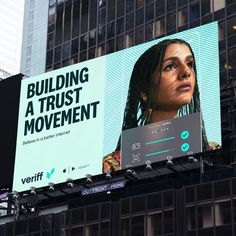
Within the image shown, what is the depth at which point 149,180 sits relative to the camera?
59125mm

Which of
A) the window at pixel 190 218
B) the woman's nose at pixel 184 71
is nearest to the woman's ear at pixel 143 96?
the woman's nose at pixel 184 71

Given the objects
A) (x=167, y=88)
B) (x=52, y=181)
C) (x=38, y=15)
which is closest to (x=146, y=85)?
(x=167, y=88)

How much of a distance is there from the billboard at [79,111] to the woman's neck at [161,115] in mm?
2339

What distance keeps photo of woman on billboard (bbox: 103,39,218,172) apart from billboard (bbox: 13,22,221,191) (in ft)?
1.38

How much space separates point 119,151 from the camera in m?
59.1

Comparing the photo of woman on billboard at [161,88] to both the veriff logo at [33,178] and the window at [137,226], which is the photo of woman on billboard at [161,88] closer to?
the window at [137,226]

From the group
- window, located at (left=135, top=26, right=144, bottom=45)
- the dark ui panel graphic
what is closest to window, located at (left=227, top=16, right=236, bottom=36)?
the dark ui panel graphic

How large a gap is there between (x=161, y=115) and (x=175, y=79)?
2.89m

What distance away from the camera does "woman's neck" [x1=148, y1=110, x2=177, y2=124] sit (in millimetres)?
56981

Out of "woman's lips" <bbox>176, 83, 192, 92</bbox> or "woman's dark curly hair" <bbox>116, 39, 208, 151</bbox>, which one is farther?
"woman's dark curly hair" <bbox>116, 39, 208, 151</bbox>

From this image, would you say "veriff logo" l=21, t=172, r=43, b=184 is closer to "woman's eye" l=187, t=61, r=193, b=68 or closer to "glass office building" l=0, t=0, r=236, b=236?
"glass office building" l=0, t=0, r=236, b=236

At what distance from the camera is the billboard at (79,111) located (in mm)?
57812

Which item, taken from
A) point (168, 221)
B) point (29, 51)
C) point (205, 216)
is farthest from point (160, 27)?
point (29, 51)

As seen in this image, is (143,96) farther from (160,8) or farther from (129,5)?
(129,5)
